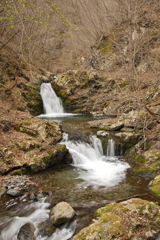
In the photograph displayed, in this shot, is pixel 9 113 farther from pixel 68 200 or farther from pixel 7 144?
pixel 68 200

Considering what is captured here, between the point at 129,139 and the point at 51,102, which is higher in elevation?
the point at 51,102

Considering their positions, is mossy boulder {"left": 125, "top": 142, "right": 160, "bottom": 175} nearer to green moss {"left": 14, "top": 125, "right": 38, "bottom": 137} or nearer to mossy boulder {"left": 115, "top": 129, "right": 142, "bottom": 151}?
mossy boulder {"left": 115, "top": 129, "right": 142, "bottom": 151}

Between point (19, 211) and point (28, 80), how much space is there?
16.5 metres

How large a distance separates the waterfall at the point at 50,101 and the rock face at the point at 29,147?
9.41 meters

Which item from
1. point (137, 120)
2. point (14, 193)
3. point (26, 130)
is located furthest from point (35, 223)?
point (137, 120)

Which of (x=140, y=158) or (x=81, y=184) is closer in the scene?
(x=81, y=184)

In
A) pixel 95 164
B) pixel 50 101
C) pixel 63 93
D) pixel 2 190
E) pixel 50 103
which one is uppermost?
pixel 63 93

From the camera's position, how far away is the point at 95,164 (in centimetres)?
877

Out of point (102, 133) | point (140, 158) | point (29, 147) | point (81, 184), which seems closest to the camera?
point (81, 184)

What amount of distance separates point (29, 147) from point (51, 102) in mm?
12365

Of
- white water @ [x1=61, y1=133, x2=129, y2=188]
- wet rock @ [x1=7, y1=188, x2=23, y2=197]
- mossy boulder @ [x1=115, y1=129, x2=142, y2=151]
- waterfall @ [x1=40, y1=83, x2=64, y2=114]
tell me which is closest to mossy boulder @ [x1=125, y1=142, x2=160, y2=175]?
mossy boulder @ [x1=115, y1=129, x2=142, y2=151]

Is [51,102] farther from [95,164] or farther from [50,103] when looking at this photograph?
[95,164]

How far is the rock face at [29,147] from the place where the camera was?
6969 mm

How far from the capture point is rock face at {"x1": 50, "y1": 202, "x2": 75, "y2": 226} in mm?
4207
